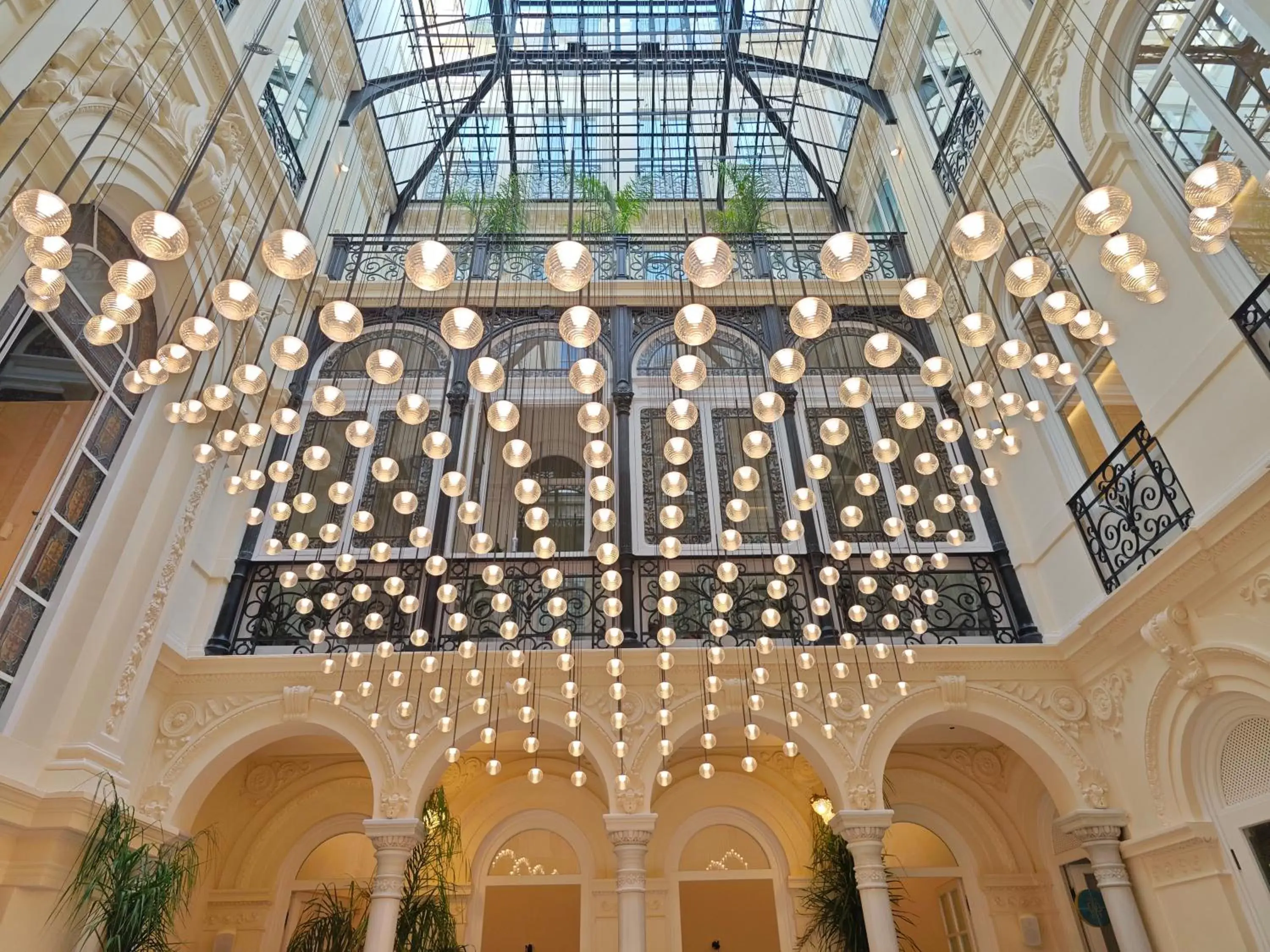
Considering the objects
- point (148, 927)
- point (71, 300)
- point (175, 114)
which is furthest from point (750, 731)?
point (175, 114)

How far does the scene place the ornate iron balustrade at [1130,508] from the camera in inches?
189

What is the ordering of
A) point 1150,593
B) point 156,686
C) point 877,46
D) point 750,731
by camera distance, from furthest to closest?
point 877,46
point 156,686
point 750,731
point 1150,593

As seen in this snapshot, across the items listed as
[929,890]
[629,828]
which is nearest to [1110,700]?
[629,828]

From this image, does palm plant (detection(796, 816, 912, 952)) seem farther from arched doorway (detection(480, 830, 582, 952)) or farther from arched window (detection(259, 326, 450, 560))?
arched window (detection(259, 326, 450, 560))

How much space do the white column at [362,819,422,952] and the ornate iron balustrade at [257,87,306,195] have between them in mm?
5790

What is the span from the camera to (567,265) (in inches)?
105

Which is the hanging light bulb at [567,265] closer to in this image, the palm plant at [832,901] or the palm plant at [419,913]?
the palm plant at [419,913]

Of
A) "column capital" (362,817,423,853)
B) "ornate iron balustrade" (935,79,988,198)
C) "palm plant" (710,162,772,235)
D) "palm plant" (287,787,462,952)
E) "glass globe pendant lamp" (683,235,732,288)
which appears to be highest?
"palm plant" (710,162,772,235)

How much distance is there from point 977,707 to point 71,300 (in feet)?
23.9

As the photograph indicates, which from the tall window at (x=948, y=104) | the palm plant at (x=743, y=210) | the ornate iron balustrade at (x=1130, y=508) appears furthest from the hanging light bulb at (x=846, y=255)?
the palm plant at (x=743, y=210)

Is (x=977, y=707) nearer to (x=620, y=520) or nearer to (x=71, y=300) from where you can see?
(x=620, y=520)

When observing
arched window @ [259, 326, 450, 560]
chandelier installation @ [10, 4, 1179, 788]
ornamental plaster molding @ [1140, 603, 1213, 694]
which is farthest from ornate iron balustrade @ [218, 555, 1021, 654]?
ornamental plaster molding @ [1140, 603, 1213, 694]

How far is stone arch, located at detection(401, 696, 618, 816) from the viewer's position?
227 inches

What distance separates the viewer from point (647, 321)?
819 cm
